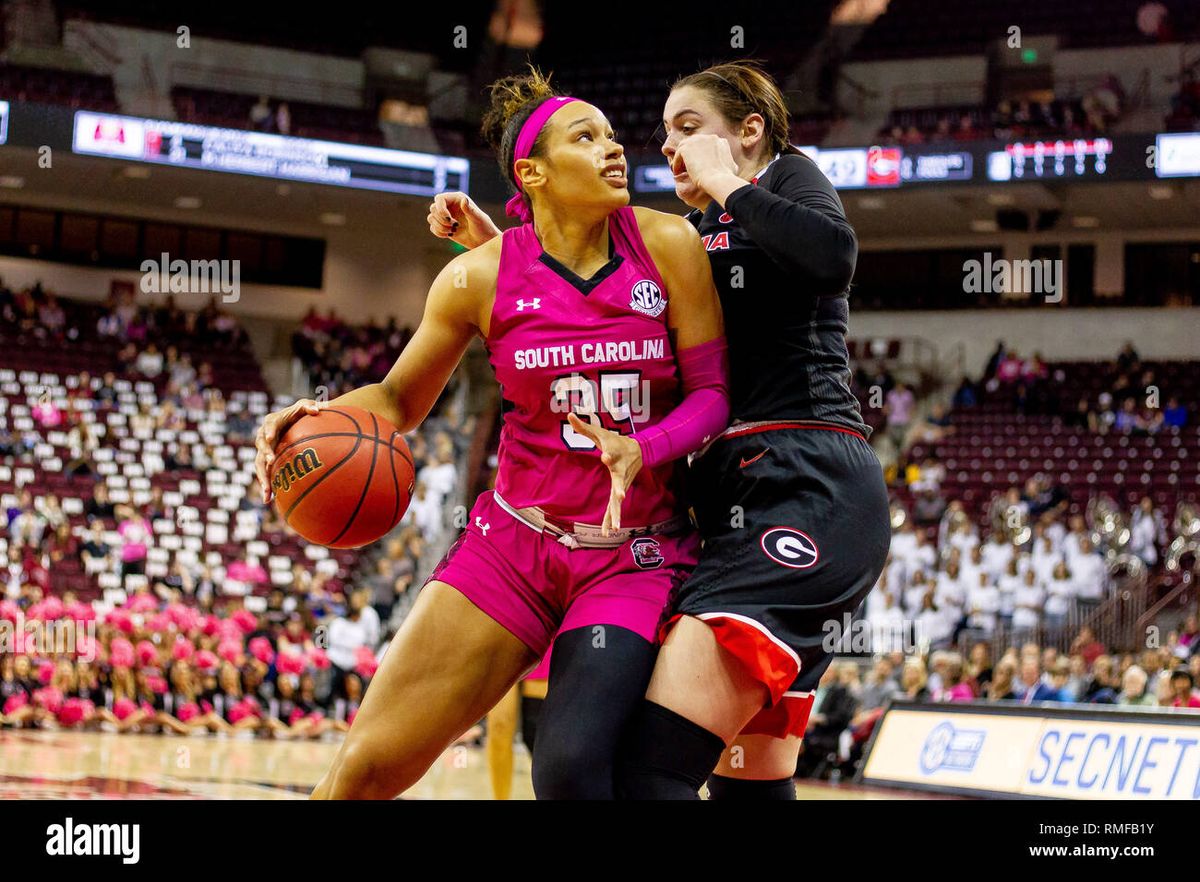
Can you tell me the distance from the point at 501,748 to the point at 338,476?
4.00m

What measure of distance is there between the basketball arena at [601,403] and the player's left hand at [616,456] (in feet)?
0.05

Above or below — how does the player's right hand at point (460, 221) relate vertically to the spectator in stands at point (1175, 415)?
above

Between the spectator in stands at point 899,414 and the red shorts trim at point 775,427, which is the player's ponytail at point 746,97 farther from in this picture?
the spectator in stands at point 899,414

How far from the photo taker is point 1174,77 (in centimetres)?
2009

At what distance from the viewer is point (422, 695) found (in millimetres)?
3193

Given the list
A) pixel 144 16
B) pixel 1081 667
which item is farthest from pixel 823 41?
pixel 1081 667

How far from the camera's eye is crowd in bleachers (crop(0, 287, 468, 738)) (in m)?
12.3

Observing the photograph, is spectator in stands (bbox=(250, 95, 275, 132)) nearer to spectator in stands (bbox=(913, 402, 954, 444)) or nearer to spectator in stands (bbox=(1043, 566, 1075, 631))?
spectator in stands (bbox=(913, 402, 954, 444))

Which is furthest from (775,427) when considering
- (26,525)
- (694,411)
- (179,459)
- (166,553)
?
(179,459)

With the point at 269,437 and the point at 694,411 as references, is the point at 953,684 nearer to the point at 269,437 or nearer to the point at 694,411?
the point at 694,411

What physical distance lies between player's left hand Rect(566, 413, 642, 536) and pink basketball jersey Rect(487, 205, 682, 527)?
18 cm

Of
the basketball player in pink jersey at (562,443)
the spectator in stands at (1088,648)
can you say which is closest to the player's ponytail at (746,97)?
the basketball player in pink jersey at (562,443)

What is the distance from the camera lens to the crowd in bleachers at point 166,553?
Result: 40.2 ft

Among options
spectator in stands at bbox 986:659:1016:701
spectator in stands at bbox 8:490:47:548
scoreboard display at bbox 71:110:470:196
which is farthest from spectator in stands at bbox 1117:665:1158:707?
scoreboard display at bbox 71:110:470:196
